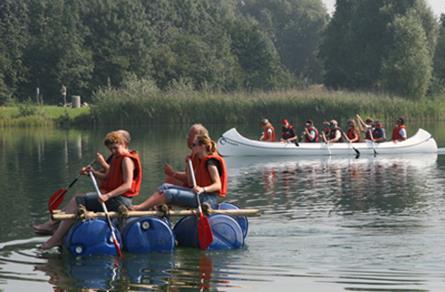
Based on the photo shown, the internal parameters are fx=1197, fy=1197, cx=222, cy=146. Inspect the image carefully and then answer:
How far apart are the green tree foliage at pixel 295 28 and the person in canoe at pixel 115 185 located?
106145mm

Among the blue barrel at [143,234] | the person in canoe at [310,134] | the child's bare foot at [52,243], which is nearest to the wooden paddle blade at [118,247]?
the blue barrel at [143,234]

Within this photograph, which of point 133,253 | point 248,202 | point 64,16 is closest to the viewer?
point 133,253

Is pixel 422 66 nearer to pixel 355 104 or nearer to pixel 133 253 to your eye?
pixel 355 104

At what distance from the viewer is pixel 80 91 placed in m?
74.5

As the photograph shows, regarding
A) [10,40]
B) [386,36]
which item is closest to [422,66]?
[386,36]

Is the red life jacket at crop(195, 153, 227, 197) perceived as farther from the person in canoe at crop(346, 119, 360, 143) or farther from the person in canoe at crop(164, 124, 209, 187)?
the person in canoe at crop(346, 119, 360, 143)

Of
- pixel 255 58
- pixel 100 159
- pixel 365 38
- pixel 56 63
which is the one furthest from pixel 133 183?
pixel 255 58

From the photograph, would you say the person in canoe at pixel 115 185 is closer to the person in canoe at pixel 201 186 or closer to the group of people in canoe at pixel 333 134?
the person in canoe at pixel 201 186

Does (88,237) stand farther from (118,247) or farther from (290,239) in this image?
(290,239)

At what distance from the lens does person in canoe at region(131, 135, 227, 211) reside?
49.9 ft

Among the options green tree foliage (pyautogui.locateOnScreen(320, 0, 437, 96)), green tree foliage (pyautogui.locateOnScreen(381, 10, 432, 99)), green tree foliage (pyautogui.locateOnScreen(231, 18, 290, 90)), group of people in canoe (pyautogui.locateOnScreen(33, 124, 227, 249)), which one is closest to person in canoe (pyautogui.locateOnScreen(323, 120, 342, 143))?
group of people in canoe (pyautogui.locateOnScreen(33, 124, 227, 249))

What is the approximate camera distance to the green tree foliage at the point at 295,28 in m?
127

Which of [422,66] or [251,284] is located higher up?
[422,66]

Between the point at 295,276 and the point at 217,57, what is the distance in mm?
71174
